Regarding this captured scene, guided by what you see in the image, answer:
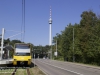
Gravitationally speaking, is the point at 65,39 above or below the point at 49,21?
below

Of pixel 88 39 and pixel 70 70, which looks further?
pixel 88 39

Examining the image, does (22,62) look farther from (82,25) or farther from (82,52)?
(82,25)

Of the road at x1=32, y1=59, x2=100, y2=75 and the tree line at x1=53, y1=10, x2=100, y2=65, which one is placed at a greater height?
the tree line at x1=53, y1=10, x2=100, y2=65

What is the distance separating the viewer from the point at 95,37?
48.1 m

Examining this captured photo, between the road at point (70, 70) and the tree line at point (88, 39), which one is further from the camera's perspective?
the tree line at point (88, 39)

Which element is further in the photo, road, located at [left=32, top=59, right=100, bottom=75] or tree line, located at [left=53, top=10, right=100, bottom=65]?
tree line, located at [left=53, top=10, right=100, bottom=65]

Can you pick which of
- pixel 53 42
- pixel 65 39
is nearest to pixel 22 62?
pixel 65 39

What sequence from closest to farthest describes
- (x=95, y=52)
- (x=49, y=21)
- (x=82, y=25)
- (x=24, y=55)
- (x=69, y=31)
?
(x=24, y=55) → (x=95, y=52) → (x=82, y=25) → (x=69, y=31) → (x=49, y=21)

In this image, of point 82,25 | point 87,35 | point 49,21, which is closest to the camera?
point 87,35

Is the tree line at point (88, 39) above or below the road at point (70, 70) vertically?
above

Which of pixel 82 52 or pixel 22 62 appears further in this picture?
pixel 82 52

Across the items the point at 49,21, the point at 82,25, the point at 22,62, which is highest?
the point at 49,21

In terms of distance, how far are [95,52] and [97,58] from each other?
362cm

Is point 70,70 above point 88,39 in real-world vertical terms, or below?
below
